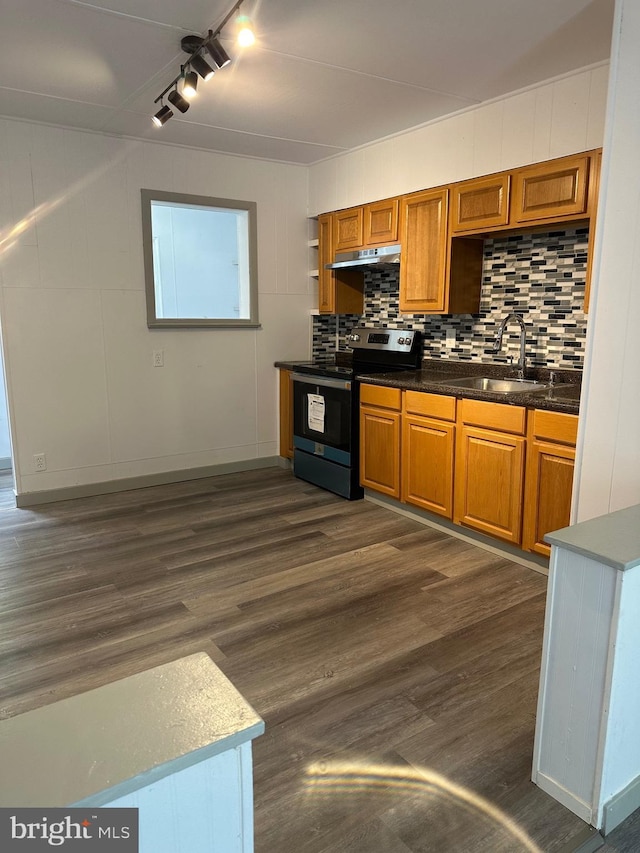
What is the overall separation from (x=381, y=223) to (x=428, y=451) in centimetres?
172

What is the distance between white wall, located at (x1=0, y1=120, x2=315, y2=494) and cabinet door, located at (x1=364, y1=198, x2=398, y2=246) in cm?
88

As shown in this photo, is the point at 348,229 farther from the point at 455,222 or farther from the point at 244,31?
the point at 244,31

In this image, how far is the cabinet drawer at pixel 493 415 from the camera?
2941 millimetres

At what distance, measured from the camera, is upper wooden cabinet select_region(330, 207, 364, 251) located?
439 centimetres

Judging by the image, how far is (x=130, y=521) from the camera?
3768 millimetres

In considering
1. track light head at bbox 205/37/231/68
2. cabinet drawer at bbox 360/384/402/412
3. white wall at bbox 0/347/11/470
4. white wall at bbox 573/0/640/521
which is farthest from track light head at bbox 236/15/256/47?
white wall at bbox 0/347/11/470

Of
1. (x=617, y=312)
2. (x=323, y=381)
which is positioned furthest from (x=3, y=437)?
(x=617, y=312)

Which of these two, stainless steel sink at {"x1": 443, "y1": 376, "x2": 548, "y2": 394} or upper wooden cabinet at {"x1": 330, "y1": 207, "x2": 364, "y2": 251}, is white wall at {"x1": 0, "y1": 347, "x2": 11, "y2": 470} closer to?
upper wooden cabinet at {"x1": 330, "y1": 207, "x2": 364, "y2": 251}

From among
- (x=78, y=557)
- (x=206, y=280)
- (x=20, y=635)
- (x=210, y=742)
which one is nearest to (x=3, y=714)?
(x=20, y=635)

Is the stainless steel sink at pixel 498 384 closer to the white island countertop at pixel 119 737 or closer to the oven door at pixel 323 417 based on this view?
the oven door at pixel 323 417

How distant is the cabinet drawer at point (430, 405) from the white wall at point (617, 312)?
115cm

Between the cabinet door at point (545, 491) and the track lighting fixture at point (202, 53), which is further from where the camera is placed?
the cabinet door at point (545, 491)

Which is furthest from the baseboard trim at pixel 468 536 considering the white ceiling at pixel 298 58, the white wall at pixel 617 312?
the white ceiling at pixel 298 58

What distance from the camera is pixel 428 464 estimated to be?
11.6ft
